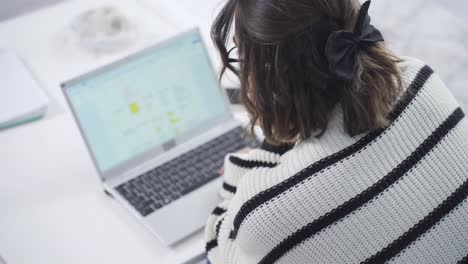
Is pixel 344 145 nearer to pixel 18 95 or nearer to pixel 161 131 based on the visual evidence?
pixel 161 131

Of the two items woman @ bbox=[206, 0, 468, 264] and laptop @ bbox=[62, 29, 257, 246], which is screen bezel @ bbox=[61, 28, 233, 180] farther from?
woman @ bbox=[206, 0, 468, 264]

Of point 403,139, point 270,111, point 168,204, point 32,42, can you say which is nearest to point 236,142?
point 168,204

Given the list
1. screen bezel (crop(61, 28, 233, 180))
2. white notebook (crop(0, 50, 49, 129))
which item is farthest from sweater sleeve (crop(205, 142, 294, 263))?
white notebook (crop(0, 50, 49, 129))

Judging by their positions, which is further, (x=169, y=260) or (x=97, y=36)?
(x=97, y=36)

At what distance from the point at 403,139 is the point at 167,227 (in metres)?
0.47

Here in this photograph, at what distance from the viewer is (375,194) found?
0.89 m

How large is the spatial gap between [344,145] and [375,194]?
8 centimetres

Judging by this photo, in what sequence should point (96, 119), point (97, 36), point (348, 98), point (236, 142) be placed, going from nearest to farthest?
point (348, 98)
point (96, 119)
point (236, 142)
point (97, 36)

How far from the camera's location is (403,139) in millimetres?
900

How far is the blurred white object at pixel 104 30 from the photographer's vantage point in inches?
62.8

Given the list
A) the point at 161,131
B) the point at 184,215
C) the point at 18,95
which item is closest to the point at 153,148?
the point at 161,131

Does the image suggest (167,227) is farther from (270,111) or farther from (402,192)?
(402,192)

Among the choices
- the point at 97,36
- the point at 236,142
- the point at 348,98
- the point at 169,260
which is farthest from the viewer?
the point at 97,36

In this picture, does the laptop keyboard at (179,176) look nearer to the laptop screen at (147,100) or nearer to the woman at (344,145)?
the laptop screen at (147,100)
